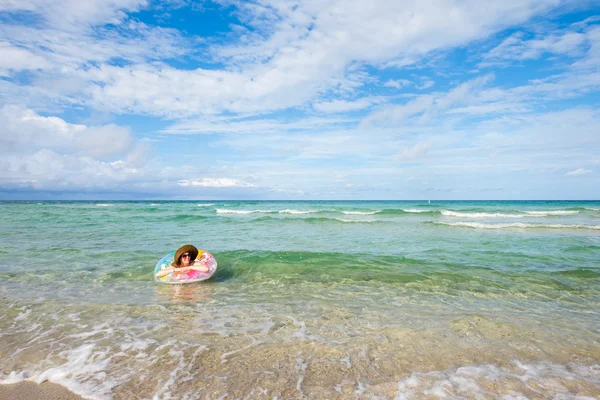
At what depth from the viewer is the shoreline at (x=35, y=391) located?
10.5 ft

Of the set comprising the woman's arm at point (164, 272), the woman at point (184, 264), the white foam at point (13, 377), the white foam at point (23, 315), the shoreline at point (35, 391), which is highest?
the woman at point (184, 264)

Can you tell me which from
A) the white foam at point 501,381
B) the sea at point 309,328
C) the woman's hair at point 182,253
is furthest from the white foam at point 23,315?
the white foam at point 501,381

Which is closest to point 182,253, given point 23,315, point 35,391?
point 23,315

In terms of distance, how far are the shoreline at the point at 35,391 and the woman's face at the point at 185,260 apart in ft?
14.6

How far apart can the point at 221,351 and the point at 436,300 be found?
13.2 ft

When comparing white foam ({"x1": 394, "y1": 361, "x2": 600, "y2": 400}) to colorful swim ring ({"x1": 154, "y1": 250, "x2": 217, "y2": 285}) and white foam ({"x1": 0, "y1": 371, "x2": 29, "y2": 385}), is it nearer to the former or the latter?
white foam ({"x1": 0, "y1": 371, "x2": 29, "y2": 385})

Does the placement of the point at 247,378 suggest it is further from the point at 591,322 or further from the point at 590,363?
the point at 591,322

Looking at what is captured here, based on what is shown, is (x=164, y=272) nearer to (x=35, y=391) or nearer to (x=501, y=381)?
(x=35, y=391)

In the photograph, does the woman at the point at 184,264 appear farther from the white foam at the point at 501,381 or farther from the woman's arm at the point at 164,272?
the white foam at the point at 501,381

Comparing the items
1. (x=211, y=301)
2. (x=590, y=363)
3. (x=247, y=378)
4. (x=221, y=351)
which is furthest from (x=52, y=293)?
(x=590, y=363)

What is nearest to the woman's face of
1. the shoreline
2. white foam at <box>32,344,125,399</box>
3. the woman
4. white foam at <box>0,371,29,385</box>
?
the woman

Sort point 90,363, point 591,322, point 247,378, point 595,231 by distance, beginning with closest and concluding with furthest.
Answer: point 247,378 → point 90,363 → point 591,322 → point 595,231

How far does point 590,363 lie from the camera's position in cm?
389

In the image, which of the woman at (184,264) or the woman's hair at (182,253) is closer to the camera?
the woman at (184,264)
